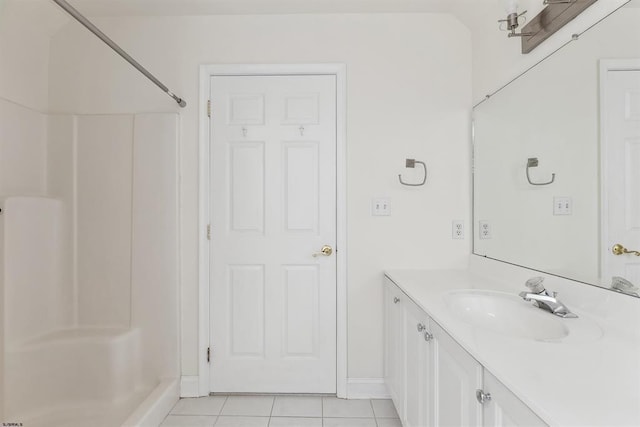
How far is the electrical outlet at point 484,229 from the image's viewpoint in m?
1.88

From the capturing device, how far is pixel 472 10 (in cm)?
190

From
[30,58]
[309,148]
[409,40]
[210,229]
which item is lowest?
[210,229]

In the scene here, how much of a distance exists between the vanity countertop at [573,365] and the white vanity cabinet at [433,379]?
0.05 meters

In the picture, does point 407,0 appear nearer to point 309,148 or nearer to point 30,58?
point 309,148

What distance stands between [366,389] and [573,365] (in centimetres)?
148

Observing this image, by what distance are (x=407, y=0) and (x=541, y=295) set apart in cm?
181

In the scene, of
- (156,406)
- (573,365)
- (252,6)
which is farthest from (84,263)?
(573,365)

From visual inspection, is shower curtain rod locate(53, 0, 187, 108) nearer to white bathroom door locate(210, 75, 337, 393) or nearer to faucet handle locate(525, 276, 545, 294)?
white bathroom door locate(210, 75, 337, 393)

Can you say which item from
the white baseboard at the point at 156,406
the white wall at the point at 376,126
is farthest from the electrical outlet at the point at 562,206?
the white baseboard at the point at 156,406

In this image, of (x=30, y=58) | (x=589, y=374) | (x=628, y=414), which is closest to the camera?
(x=628, y=414)

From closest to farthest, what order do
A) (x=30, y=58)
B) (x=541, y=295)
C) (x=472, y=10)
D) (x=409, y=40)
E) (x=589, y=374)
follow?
1. (x=589, y=374)
2. (x=541, y=295)
3. (x=30, y=58)
4. (x=472, y=10)
5. (x=409, y=40)

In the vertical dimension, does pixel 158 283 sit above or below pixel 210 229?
below

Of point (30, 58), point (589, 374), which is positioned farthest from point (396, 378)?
point (30, 58)

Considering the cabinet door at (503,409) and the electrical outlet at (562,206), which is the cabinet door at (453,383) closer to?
the cabinet door at (503,409)
